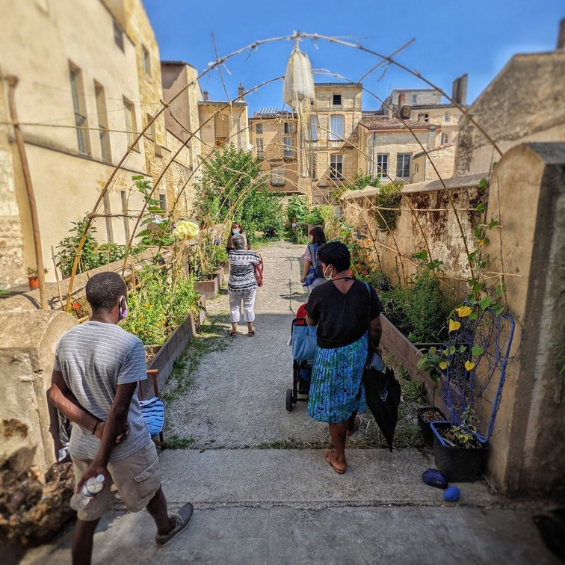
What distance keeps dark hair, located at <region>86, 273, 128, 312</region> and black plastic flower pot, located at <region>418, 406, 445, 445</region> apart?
259 cm

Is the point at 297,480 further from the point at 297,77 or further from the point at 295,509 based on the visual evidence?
the point at 297,77

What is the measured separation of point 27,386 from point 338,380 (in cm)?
207

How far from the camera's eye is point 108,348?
1.66 meters

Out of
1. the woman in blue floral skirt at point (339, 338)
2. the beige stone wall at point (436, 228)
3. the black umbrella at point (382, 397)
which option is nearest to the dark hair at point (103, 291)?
the woman in blue floral skirt at point (339, 338)

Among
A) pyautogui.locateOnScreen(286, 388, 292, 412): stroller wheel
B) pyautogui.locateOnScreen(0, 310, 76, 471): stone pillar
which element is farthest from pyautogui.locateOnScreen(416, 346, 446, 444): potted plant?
pyautogui.locateOnScreen(0, 310, 76, 471): stone pillar

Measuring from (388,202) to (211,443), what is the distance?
4.94 metres

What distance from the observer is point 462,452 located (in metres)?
2.47

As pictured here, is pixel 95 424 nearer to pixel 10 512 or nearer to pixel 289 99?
pixel 10 512

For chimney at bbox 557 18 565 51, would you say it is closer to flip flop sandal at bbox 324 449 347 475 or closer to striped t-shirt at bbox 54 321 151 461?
striped t-shirt at bbox 54 321 151 461

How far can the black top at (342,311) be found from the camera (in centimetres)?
250

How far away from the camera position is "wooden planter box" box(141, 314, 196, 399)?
343cm

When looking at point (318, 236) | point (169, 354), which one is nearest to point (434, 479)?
point (169, 354)

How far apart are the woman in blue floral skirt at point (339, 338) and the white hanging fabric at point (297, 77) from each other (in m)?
2.15

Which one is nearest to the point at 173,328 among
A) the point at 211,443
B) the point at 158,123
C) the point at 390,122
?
the point at 211,443
